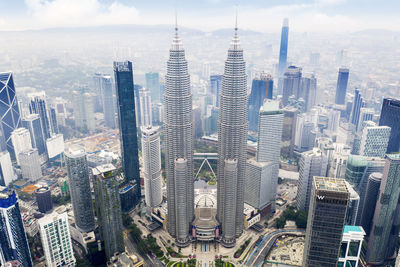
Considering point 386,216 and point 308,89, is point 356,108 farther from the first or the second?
point 386,216

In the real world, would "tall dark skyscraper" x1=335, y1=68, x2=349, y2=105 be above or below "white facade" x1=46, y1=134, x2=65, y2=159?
above

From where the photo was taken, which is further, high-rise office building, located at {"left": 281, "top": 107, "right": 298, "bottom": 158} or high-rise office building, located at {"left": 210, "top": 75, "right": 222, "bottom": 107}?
high-rise office building, located at {"left": 210, "top": 75, "right": 222, "bottom": 107}

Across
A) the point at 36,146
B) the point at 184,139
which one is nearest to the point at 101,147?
the point at 36,146

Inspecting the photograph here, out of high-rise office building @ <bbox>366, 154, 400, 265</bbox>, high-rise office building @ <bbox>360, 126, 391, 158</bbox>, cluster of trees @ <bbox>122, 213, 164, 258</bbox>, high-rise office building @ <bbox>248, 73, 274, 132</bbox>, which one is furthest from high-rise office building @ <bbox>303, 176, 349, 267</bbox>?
high-rise office building @ <bbox>248, 73, 274, 132</bbox>

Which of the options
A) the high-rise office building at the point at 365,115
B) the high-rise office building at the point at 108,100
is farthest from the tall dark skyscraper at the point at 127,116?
the high-rise office building at the point at 365,115

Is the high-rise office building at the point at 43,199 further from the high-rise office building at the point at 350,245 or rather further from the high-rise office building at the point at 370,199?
the high-rise office building at the point at 370,199

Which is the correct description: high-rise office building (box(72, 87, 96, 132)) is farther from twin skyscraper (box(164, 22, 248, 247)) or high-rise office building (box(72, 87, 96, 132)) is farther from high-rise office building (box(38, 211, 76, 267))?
high-rise office building (box(38, 211, 76, 267))
